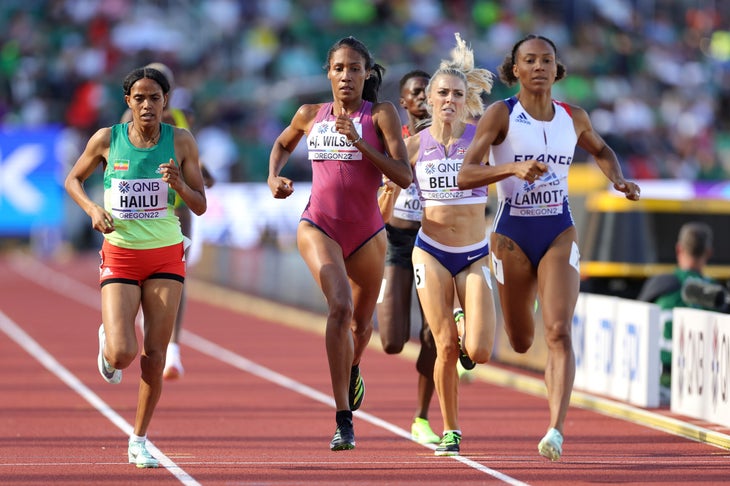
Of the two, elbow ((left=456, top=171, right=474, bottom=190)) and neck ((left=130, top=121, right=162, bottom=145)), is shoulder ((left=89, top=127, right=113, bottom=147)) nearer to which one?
neck ((left=130, top=121, right=162, bottom=145))

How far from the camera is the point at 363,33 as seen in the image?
37531mm

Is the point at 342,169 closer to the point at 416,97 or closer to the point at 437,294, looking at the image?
the point at 437,294

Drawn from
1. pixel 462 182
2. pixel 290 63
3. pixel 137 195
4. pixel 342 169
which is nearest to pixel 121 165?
pixel 137 195

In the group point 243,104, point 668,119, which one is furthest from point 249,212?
point 668,119

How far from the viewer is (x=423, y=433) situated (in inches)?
386

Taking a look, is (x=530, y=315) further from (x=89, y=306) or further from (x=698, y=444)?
(x=89, y=306)

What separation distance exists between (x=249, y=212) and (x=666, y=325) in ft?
59.7

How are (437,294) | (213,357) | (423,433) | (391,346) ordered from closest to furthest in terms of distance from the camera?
(437,294) → (423,433) → (391,346) → (213,357)

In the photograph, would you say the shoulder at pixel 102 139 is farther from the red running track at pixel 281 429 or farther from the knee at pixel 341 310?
the red running track at pixel 281 429

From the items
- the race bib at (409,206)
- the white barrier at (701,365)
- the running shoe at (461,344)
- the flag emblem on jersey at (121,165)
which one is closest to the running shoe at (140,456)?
the flag emblem on jersey at (121,165)

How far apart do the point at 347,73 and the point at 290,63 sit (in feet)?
87.4

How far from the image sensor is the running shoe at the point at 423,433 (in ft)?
31.9

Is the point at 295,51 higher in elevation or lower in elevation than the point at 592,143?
higher

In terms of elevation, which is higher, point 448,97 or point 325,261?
point 448,97
